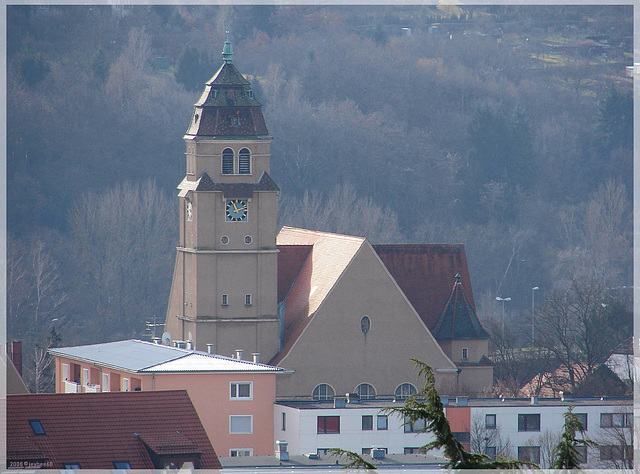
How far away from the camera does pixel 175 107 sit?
480ft

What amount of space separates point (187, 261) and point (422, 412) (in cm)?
4489

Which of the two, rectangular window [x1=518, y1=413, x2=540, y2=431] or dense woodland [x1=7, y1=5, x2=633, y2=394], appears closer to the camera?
rectangular window [x1=518, y1=413, x2=540, y2=431]

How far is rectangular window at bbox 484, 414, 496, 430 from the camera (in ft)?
186

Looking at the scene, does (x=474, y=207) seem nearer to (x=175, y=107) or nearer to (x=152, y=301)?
(x=175, y=107)

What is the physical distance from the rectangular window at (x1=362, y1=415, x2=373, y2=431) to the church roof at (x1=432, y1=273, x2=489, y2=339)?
9847 mm

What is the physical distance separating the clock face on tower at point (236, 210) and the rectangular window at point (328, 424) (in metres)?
10.1

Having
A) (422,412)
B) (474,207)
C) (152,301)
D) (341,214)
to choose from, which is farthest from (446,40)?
(422,412)

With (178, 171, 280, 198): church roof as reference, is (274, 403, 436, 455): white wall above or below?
below

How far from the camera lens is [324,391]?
63781 millimetres

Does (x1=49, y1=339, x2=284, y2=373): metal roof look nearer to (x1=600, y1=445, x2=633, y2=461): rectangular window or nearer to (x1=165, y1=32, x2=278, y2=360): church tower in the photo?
(x1=165, y1=32, x2=278, y2=360): church tower

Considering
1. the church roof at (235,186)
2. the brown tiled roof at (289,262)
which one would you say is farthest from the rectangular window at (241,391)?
the brown tiled roof at (289,262)

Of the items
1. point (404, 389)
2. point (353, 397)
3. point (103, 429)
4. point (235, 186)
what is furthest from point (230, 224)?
point (103, 429)

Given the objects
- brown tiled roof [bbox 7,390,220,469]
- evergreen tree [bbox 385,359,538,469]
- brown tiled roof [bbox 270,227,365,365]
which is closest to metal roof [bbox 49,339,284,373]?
brown tiled roof [bbox 270,227,365,365]

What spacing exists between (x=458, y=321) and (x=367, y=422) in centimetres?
1060
